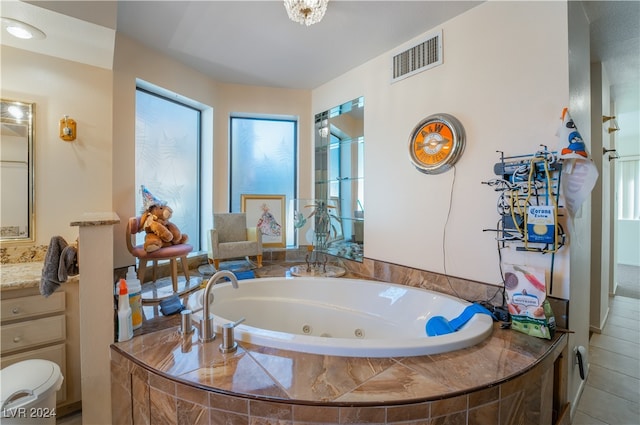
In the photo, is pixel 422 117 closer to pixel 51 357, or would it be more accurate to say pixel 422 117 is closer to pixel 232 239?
pixel 232 239

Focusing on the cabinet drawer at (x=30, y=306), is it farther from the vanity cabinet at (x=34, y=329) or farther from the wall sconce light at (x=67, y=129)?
the wall sconce light at (x=67, y=129)

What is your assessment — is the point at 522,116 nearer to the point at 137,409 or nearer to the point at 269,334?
the point at 269,334

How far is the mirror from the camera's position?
174 cm

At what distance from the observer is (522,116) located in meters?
1.66

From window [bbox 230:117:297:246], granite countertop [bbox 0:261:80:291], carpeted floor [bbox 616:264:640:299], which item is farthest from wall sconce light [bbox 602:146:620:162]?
granite countertop [bbox 0:261:80:291]

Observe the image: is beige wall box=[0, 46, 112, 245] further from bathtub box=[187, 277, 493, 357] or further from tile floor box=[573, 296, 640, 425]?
tile floor box=[573, 296, 640, 425]

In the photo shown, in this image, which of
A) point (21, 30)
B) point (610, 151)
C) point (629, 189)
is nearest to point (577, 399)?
point (610, 151)

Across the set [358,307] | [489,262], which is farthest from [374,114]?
[358,307]

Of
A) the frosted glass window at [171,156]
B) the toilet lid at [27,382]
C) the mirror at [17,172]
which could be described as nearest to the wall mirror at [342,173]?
the frosted glass window at [171,156]

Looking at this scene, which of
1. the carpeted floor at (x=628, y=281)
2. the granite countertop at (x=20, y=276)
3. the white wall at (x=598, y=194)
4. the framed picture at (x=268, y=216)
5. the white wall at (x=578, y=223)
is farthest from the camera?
the carpeted floor at (x=628, y=281)

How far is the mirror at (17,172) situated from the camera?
1.74 metres

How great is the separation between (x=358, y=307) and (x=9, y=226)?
255cm

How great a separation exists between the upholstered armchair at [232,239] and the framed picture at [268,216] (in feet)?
0.77

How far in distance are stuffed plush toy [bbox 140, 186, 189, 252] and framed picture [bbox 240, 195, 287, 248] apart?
40.5 inches
